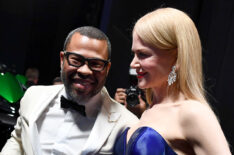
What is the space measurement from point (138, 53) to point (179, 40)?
0.22 m

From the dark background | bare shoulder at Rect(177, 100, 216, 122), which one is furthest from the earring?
the dark background

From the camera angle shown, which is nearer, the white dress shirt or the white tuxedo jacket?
the white tuxedo jacket

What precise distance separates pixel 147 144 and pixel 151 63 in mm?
377

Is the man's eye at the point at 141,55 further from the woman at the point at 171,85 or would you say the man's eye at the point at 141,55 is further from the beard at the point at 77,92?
the beard at the point at 77,92

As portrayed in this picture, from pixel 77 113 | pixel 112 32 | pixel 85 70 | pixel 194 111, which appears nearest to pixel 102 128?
pixel 77 113

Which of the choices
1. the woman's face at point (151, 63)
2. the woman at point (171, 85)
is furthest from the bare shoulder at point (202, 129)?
the woman's face at point (151, 63)

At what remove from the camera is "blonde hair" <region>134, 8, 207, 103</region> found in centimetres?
147

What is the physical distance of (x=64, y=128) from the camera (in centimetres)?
196

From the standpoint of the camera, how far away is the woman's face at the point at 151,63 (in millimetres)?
1536

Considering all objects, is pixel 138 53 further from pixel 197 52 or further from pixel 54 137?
pixel 54 137

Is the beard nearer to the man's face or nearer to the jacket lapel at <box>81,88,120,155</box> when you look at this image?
the man's face

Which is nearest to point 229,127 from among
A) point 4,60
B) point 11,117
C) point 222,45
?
point 222,45

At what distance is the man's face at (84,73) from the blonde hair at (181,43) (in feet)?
1.29

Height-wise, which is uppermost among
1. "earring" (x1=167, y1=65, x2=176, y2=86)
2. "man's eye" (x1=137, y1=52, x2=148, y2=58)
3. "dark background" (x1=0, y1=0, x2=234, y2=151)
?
"man's eye" (x1=137, y1=52, x2=148, y2=58)
